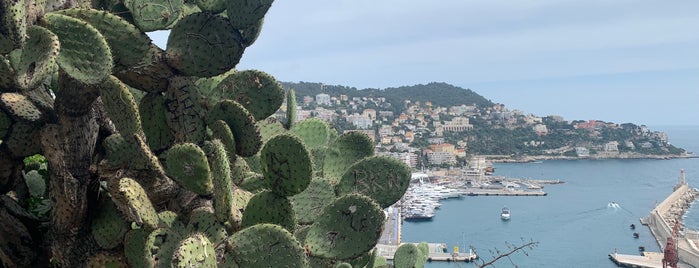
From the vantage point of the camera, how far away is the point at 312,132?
2443 millimetres

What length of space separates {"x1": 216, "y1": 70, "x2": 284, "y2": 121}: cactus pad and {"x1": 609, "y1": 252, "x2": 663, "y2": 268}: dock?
25451mm

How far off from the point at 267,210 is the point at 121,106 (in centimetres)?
48

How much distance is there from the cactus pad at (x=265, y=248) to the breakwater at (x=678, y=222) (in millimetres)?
25038

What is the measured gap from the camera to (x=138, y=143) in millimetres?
1623

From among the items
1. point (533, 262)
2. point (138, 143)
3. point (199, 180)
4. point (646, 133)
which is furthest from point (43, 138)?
point (646, 133)

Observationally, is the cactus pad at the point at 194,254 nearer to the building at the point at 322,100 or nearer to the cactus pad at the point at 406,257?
the cactus pad at the point at 406,257

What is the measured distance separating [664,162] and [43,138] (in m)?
71.4

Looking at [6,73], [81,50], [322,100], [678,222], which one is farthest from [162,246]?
[322,100]

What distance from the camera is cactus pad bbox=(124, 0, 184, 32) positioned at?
1.59 m

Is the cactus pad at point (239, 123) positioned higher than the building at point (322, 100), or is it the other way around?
the building at point (322, 100)

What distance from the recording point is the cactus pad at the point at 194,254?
45.9 inches

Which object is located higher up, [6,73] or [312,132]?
[6,73]

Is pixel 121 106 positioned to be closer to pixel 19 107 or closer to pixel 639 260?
pixel 19 107

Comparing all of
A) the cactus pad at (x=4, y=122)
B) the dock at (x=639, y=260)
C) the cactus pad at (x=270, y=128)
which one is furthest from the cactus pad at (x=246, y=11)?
the dock at (x=639, y=260)
